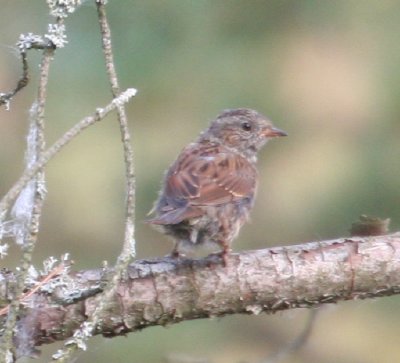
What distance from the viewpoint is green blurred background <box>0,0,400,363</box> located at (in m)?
9.30

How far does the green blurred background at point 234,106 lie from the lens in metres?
9.30

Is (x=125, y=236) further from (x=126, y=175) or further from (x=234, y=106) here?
(x=234, y=106)

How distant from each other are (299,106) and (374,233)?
5327mm

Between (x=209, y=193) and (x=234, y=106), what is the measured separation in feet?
13.1

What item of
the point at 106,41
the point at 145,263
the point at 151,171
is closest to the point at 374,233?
the point at 145,263

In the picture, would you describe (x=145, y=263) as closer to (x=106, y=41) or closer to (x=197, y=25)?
(x=106, y=41)

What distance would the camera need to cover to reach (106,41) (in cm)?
405

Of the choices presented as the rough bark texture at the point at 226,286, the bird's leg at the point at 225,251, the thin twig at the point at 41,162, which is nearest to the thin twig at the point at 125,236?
the thin twig at the point at 41,162

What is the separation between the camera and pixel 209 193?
5445 millimetres

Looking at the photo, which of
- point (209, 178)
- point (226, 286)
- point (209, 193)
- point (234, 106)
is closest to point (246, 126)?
point (209, 178)

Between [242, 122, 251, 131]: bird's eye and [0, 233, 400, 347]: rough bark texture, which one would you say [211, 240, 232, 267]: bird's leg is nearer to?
[0, 233, 400, 347]: rough bark texture

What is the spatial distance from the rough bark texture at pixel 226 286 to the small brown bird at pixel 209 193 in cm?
15

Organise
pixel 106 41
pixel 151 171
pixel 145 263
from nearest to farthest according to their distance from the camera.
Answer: pixel 106 41 < pixel 145 263 < pixel 151 171

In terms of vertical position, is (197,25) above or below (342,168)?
above
